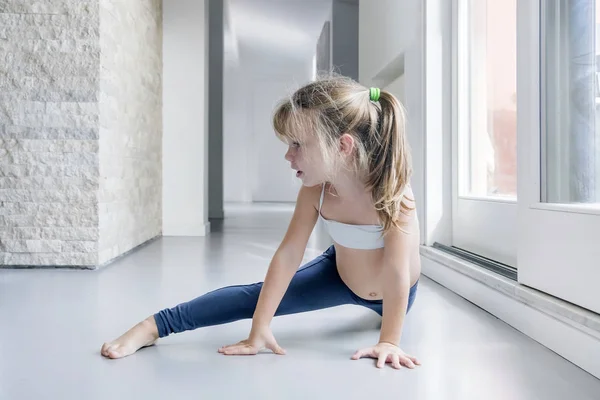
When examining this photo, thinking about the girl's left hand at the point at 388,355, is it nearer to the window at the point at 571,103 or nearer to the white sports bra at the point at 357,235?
the white sports bra at the point at 357,235

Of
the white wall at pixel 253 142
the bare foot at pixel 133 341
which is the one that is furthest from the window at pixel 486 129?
the white wall at pixel 253 142

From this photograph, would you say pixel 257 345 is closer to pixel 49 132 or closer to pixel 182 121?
pixel 49 132

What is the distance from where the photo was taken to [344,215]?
130cm

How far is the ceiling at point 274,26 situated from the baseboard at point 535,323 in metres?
5.57

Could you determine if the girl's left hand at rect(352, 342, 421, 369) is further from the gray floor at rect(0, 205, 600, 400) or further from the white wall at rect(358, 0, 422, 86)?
the white wall at rect(358, 0, 422, 86)

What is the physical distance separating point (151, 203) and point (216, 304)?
8.28ft

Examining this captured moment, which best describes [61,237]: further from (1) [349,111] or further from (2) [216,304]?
(1) [349,111]

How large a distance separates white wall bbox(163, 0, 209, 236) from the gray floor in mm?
2068

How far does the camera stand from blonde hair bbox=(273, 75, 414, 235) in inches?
45.8

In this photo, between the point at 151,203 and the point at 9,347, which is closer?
the point at 9,347

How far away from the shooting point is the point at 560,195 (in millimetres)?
1361

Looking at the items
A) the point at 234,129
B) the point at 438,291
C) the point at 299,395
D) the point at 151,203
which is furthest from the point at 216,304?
the point at 234,129

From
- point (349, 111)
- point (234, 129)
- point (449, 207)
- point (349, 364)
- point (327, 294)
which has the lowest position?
point (349, 364)

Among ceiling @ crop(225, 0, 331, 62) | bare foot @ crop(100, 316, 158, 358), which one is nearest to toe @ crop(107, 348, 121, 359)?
bare foot @ crop(100, 316, 158, 358)
